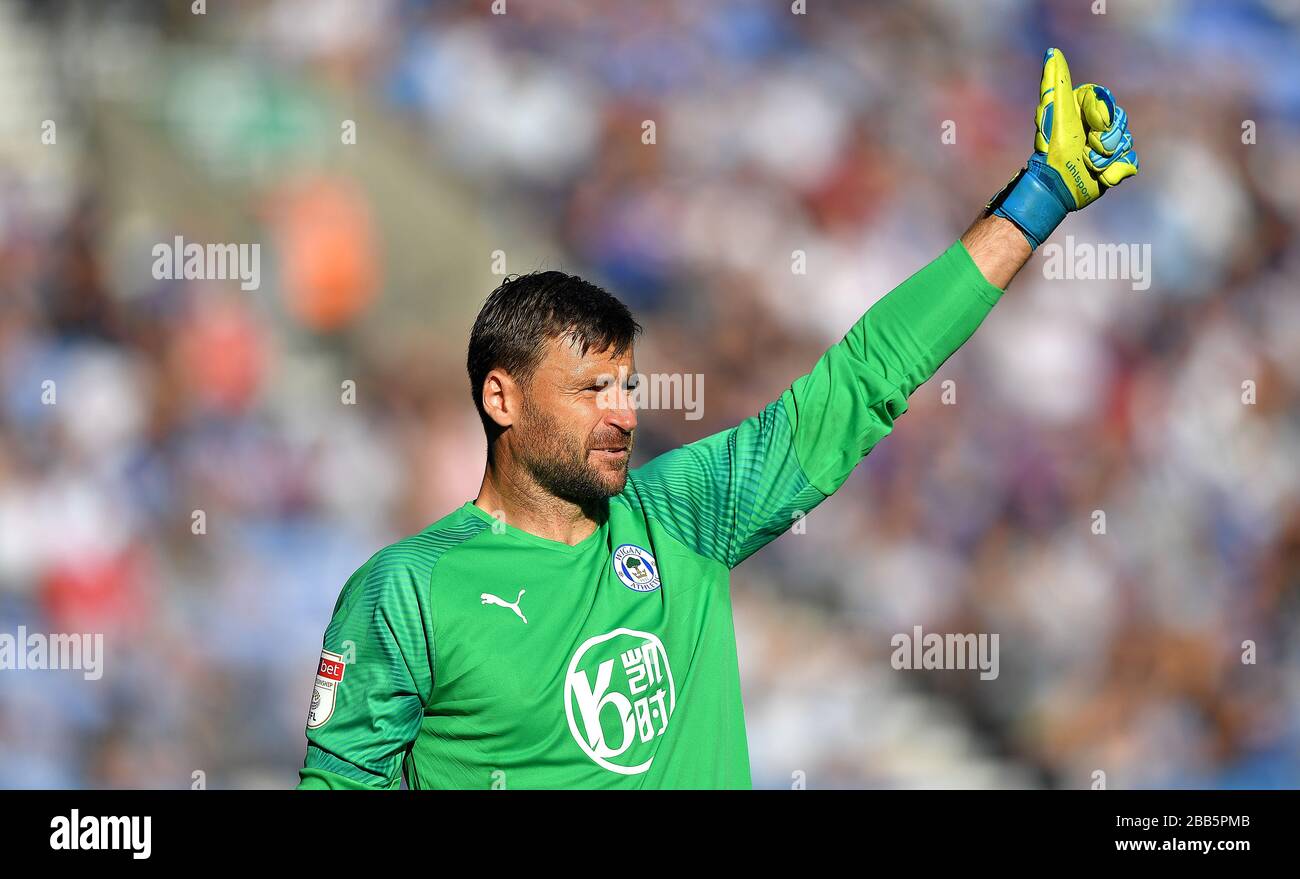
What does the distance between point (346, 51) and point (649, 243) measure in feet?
3.10

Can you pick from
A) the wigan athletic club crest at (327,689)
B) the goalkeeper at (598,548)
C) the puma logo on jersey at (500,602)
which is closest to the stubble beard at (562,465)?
the goalkeeper at (598,548)

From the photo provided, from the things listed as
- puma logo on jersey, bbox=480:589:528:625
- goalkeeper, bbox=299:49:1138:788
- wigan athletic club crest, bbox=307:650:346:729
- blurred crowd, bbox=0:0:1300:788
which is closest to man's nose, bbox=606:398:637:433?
goalkeeper, bbox=299:49:1138:788

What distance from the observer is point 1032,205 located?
1.52 m

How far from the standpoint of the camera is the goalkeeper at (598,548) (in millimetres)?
1405

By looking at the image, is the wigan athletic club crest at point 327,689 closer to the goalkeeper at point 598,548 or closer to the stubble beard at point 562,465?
the goalkeeper at point 598,548

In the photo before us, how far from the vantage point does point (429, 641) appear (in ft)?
4.60

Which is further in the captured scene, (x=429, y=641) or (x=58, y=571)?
(x=58, y=571)

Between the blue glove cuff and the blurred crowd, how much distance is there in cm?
180

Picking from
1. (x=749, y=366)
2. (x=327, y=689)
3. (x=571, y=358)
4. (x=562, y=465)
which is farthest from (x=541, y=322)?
(x=749, y=366)

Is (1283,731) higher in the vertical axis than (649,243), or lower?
lower

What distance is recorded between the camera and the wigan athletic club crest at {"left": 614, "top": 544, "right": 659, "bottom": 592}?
1524 mm

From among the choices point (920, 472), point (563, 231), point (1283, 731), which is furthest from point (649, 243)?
point (1283, 731)

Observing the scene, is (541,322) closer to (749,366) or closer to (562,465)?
(562,465)

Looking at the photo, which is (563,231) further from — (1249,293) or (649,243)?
(1249,293)
